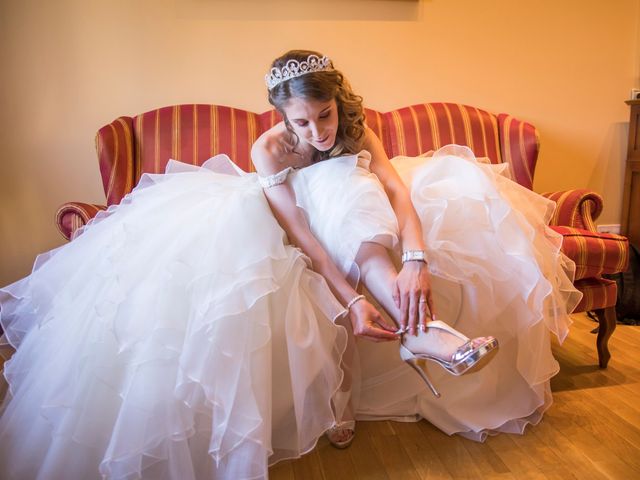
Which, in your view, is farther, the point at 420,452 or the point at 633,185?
the point at 633,185

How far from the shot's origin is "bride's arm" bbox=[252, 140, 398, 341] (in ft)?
3.81

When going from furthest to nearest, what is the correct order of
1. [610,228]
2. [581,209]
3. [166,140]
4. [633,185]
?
[610,228] → [633,185] → [166,140] → [581,209]

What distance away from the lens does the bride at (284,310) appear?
3.34 feet

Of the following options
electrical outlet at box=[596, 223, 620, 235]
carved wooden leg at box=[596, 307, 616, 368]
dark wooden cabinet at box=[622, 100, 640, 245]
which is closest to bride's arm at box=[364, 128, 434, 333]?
carved wooden leg at box=[596, 307, 616, 368]

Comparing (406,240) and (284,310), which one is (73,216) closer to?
(284,310)

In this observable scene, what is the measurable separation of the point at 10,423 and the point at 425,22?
2.44 metres

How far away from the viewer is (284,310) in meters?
1.16

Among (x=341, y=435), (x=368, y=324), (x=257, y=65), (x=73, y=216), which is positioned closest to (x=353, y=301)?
(x=368, y=324)

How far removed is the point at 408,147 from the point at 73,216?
1549mm

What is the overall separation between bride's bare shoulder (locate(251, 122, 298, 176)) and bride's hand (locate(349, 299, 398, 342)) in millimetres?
524

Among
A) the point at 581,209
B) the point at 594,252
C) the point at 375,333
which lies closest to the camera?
the point at 375,333

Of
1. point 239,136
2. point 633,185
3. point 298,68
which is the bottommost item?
point 633,185

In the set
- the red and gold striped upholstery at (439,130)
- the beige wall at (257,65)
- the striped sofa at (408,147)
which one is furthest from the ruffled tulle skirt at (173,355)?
the red and gold striped upholstery at (439,130)

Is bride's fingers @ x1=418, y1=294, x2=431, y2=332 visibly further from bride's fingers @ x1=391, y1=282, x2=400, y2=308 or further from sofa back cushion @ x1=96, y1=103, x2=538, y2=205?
sofa back cushion @ x1=96, y1=103, x2=538, y2=205
